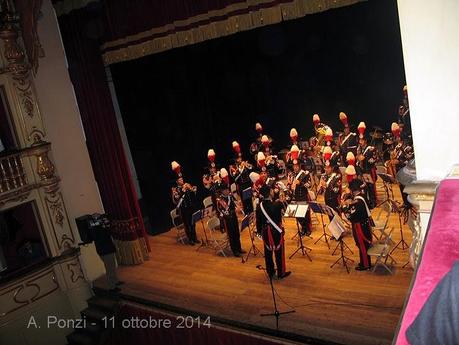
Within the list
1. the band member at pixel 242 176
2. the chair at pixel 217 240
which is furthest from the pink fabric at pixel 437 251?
the band member at pixel 242 176

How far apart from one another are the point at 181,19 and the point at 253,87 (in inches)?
235

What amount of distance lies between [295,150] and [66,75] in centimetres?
530

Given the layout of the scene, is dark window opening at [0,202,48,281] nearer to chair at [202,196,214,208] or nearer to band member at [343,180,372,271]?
chair at [202,196,214,208]

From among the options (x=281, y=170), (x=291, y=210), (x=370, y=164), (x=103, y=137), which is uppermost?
(x=103, y=137)

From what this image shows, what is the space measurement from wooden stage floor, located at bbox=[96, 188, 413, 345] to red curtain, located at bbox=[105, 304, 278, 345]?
246 mm

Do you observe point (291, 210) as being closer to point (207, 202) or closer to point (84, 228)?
point (207, 202)

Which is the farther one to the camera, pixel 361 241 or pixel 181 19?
pixel 181 19

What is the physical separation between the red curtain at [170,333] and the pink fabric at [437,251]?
5.06 m

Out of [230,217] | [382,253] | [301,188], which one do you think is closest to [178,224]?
[230,217]

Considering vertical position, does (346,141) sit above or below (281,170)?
above

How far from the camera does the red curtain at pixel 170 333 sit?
7.25m

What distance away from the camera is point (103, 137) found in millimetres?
10062

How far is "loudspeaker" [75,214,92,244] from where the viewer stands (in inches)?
372

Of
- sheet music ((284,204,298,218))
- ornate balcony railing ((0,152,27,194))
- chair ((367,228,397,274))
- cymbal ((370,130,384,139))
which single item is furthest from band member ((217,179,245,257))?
cymbal ((370,130,384,139))
